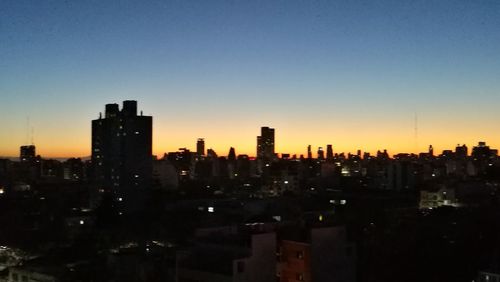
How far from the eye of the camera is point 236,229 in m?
9.60

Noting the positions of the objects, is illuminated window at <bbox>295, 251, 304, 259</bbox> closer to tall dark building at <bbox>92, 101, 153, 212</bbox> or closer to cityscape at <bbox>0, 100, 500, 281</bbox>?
cityscape at <bbox>0, 100, 500, 281</bbox>

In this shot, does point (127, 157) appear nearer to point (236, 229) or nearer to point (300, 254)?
point (236, 229)

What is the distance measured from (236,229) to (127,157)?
1461cm

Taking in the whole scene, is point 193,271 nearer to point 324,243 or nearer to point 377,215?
point 324,243

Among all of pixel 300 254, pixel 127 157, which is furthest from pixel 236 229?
pixel 127 157

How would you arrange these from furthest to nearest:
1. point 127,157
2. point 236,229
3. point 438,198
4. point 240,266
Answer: point 127,157 < point 438,198 < point 236,229 < point 240,266

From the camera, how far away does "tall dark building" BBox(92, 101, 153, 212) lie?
23172 mm

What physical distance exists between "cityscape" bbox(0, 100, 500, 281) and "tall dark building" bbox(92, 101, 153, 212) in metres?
0.04

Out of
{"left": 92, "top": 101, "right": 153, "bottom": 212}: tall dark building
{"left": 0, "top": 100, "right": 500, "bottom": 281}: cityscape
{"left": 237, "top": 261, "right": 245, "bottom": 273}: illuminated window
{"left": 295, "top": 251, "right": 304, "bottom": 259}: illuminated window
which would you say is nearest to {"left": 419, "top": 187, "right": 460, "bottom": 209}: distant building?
{"left": 0, "top": 100, "right": 500, "bottom": 281}: cityscape

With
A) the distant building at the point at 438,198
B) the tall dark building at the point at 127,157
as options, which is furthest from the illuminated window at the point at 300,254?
the tall dark building at the point at 127,157

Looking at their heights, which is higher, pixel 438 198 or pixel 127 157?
pixel 127 157

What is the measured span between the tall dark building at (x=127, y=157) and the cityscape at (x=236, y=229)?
43mm

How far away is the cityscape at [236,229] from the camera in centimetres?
787

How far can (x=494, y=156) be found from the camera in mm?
39156
